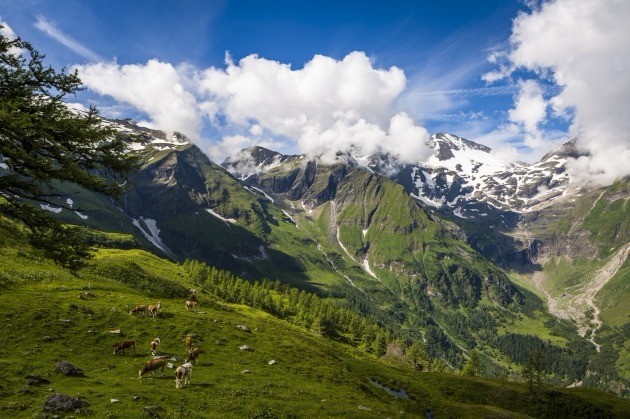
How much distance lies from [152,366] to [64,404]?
418 inches

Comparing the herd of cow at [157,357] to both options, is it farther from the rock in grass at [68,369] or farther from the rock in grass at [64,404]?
the rock in grass at [64,404]

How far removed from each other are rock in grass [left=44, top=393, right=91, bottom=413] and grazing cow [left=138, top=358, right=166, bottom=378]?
865 cm

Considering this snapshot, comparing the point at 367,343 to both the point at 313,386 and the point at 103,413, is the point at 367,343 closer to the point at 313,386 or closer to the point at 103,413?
the point at 313,386

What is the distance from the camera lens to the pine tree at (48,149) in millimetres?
17672

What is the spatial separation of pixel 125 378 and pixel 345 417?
720 inches

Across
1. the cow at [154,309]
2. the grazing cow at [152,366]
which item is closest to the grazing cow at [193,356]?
the grazing cow at [152,366]

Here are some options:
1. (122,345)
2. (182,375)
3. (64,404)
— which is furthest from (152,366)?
(64,404)

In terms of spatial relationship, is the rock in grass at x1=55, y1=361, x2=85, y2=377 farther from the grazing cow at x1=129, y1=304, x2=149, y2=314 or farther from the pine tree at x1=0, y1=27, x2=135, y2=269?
the grazing cow at x1=129, y1=304, x2=149, y2=314

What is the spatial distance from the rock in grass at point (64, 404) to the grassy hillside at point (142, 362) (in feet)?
2.10

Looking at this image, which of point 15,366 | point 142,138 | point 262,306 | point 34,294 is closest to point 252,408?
point 15,366

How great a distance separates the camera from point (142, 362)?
1458 inches

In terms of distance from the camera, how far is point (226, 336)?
5375cm

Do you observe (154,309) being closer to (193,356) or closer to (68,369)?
(193,356)

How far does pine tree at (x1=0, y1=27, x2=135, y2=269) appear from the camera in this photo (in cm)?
1767
